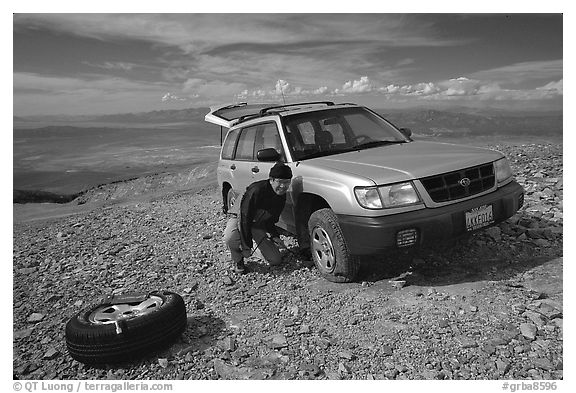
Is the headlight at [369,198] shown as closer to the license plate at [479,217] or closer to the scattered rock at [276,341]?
the license plate at [479,217]

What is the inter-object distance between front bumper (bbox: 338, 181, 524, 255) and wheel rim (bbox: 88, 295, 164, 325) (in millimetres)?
1712

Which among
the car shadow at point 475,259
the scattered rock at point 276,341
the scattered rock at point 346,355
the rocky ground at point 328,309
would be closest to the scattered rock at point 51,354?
the rocky ground at point 328,309

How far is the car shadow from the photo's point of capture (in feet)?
13.7

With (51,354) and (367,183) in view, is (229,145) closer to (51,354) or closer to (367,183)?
(367,183)

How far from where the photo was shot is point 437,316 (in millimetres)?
3492

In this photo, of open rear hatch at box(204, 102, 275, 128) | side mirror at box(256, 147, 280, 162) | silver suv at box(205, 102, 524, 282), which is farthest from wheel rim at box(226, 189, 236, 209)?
side mirror at box(256, 147, 280, 162)

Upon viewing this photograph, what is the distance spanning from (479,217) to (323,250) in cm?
143

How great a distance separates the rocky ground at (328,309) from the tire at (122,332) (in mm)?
124

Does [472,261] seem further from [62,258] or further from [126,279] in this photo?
[62,258]

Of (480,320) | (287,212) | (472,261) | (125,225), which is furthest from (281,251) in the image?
(125,225)

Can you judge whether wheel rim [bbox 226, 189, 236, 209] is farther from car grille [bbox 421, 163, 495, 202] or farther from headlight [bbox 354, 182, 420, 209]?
car grille [bbox 421, 163, 495, 202]

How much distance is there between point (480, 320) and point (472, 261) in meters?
1.17

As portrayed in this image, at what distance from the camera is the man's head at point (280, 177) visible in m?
4.36

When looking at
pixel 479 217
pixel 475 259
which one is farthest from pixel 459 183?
pixel 475 259
